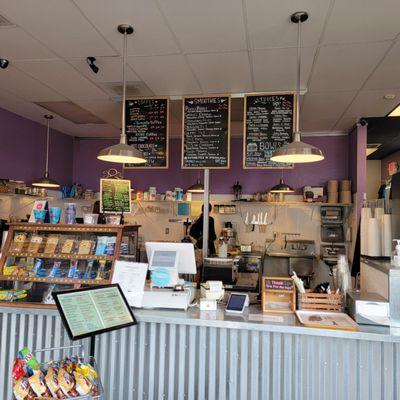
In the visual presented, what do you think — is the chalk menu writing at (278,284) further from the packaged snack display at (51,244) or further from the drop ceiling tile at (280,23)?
the drop ceiling tile at (280,23)

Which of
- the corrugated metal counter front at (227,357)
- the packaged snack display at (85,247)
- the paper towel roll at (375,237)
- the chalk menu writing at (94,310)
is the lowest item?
the corrugated metal counter front at (227,357)

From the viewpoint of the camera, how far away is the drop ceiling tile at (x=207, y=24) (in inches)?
109

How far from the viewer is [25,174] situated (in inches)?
243

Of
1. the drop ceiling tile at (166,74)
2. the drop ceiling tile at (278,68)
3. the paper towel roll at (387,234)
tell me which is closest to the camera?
the paper towel roll at (387,234)

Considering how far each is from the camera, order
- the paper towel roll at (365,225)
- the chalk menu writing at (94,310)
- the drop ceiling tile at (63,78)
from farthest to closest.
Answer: the drop ceiling tile at (63,78)
the paper towel roll at (365,225)
the chalk menu writing at (94,310)

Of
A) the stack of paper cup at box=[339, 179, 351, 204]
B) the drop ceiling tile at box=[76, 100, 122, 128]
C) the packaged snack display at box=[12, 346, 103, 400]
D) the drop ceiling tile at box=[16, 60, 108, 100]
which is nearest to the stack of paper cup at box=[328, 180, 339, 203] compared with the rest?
the stack of paper cup at box=[339, 179, 351, 204]

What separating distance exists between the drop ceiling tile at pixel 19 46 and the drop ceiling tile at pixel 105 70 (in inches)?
12.0

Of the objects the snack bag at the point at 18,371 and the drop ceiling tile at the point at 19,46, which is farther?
the drop ceiling tile at the point at 19,46

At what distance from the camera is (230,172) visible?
284 inches

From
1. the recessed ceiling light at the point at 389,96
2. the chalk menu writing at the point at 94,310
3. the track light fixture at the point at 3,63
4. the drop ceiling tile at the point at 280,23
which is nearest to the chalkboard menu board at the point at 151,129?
the track light fixture at the point at 3,63

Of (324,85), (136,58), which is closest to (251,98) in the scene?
(324,85)

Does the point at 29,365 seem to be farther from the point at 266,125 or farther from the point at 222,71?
the point at 266,125

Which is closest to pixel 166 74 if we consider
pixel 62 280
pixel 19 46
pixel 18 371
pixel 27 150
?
pixel 19 46

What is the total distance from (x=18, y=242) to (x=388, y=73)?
3.93m
